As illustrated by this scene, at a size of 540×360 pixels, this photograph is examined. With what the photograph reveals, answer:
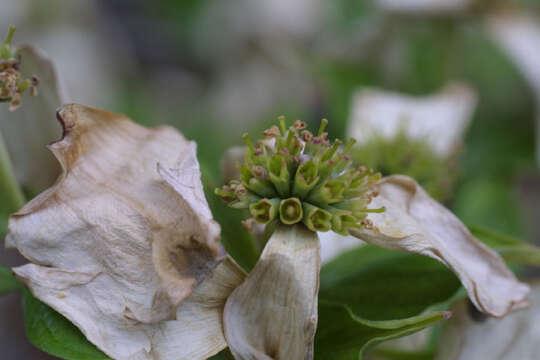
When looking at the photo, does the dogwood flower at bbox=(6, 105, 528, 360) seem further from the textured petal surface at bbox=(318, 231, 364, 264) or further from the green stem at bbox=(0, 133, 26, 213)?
the textured petal surface at bbox=(318, 231, 364, 264)

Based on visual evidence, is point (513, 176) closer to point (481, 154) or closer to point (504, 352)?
point (481, 154)

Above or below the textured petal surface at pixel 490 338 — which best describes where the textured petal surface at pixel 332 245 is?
above

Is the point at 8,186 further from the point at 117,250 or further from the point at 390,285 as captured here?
the point at 390,285

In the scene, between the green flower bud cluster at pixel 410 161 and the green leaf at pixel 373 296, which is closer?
the green leaf at pixel 373 296

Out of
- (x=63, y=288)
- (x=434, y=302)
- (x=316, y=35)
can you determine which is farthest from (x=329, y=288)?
(x=316, y=35)

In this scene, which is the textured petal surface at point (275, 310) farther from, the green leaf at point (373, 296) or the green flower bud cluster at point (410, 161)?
the green flower bud cluster at point (410, 161)

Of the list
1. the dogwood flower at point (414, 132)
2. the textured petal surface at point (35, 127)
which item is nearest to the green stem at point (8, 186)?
the textured petal surface at point (35, 127)
